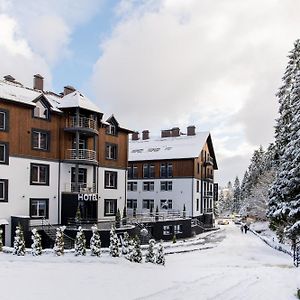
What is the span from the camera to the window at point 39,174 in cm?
3316

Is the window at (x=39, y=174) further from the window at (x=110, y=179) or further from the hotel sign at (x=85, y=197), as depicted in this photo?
the window at (x=110, y=179)

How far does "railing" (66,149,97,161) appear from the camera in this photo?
3597 cm

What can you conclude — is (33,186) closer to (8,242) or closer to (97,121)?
(8,242)

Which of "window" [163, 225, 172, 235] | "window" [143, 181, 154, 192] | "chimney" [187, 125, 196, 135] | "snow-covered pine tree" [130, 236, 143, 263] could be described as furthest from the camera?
"chimney" [187, 125, 196, 135]

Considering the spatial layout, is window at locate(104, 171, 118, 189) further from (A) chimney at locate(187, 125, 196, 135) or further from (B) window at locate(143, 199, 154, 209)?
(A) chimney at locate(187, 125, 196, 135)

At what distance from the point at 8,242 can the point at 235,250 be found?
20.0 metres

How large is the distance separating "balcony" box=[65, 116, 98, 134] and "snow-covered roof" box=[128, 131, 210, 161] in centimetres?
2220

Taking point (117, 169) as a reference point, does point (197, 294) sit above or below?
below

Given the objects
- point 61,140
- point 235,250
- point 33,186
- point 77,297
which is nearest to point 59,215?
point 33,186

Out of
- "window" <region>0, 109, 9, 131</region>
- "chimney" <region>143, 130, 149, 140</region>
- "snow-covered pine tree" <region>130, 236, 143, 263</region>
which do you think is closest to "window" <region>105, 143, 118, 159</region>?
"window" <region>0, 109, 9, 131</region>

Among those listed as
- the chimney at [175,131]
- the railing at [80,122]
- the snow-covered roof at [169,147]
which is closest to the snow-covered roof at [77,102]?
the railing at [80,122]

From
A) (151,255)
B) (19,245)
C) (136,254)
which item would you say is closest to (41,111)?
(19,245)

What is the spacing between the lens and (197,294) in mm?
15023

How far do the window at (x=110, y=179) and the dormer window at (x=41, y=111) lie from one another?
960 centimetres
